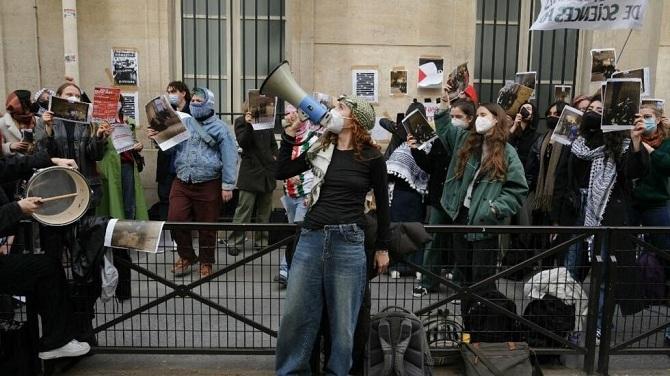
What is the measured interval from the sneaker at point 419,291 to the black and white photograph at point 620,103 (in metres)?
1.88

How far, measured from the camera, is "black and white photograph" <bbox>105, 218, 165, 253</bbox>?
4137 millimetres

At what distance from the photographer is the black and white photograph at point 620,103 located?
449cm

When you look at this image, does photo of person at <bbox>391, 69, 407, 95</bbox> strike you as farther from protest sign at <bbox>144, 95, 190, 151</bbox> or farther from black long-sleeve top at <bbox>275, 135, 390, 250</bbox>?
black long-sleeve top at <bbox>275, 135, 390, 250</bbox>

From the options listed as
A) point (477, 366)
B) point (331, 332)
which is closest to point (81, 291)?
point (331, 332)

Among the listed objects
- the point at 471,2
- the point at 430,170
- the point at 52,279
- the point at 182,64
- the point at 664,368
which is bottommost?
the point at 664,368

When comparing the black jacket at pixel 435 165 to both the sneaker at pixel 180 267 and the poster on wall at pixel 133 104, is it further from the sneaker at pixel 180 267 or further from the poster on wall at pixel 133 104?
the poster on wall at pixel 133 104

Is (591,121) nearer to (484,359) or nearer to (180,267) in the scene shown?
(484,359)

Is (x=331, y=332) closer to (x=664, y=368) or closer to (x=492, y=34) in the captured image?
(x=664, y=368)

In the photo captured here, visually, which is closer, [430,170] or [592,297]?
[592,297]

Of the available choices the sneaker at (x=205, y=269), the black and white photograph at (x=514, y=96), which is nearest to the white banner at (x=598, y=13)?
the black and white photograph at (x=514, y=96)

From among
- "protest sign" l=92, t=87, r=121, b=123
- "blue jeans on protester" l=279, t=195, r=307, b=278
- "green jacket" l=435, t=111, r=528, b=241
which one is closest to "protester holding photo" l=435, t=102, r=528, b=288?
"green jacket" l=435, t=111, r=528, b=241

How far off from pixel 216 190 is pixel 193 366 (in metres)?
2.39

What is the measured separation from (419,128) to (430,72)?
290 centimetres

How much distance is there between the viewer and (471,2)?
8.95 meters
